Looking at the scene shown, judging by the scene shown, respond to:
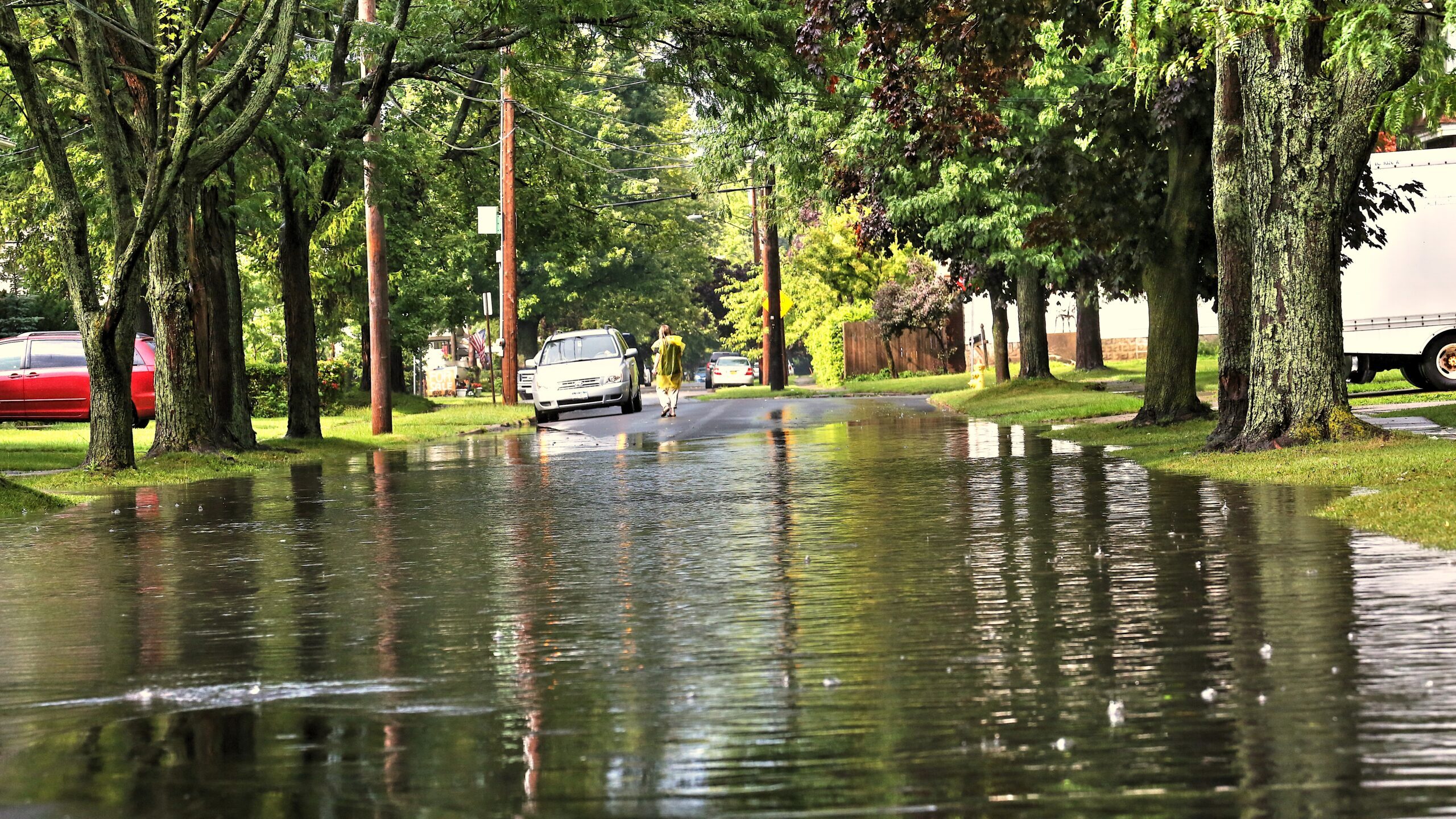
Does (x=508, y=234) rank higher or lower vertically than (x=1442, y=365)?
higher

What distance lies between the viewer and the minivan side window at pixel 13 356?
1332 inches

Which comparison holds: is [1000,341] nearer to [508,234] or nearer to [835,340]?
[508,234]

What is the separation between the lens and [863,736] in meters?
6.09

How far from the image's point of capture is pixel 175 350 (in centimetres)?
2348

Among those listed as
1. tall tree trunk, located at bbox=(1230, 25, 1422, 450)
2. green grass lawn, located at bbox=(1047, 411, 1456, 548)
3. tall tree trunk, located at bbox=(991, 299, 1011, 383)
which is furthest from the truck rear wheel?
tall tree trunk, located at bbox=(991, 299, 1011, 383)

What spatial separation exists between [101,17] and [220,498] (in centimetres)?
662

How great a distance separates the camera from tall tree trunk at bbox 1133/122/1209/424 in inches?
963

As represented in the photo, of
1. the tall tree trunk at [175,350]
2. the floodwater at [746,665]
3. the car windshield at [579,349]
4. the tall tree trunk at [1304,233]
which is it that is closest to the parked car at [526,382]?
the car windshield at [579,349]

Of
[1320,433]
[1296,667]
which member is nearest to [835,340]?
[1320,433]

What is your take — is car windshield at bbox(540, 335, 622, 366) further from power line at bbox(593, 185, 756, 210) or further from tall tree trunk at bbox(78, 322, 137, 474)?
tall tree trunk at bbox(78, 322, 137, 474)

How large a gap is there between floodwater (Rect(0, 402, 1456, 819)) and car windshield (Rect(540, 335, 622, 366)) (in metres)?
24.6

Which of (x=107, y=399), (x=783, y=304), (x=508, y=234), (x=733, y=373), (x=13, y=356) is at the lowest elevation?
(x=733, y=373)

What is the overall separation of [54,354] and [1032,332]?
21.0 metres

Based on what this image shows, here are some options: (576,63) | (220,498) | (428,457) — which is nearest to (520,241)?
(576,63)
